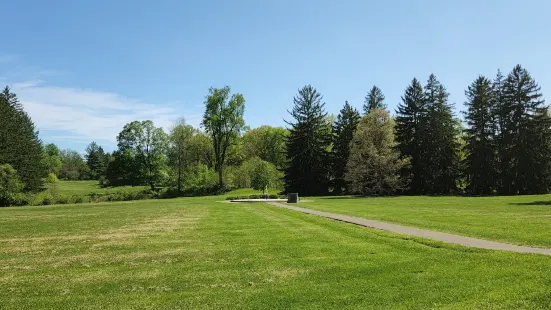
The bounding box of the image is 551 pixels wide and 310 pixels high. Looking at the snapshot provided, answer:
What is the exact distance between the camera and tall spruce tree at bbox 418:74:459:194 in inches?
2251

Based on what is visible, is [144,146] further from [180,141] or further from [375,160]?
[375,160]

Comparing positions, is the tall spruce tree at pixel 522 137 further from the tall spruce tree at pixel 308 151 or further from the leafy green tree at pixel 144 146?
the leafy green tree at pixel 144 146

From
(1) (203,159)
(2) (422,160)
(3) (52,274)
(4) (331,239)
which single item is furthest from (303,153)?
(3) (52,274)

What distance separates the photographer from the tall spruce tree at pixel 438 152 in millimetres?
57188

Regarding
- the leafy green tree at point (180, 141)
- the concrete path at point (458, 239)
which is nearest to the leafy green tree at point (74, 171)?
the leafy green tree at point (180, 141)

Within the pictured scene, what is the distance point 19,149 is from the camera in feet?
195

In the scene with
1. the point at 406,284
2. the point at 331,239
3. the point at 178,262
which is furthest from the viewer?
the point at 331,239

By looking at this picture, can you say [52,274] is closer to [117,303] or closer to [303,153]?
[117,303]

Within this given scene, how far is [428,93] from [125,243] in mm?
57528

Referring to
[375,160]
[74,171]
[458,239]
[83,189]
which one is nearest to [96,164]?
[74,171]

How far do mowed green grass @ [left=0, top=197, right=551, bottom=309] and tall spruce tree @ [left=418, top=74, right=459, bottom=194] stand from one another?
4873 cm

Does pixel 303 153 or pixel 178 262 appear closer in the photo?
pixel 178 262

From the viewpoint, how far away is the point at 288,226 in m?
15.9

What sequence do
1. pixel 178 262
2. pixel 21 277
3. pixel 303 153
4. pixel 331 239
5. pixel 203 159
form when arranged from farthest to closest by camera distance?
1. pixel 203 159
2. pixel 303 153
3. pixel 331 239
4. pixel 178 262
5. pixel 21 277
